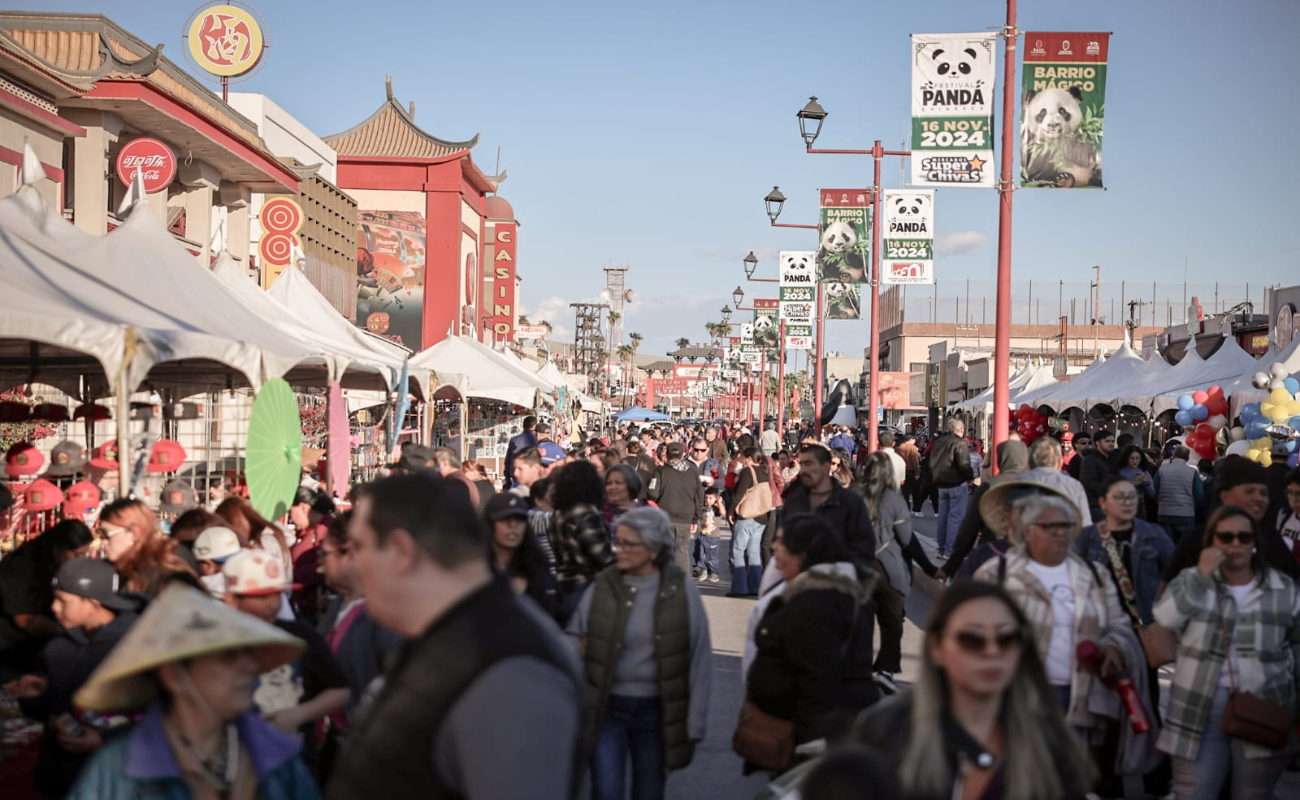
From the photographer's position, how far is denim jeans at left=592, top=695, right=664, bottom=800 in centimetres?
536

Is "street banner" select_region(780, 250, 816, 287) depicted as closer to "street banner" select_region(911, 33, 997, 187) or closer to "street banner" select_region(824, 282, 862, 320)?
"street banner" select_region(824, 282, 862, 320)

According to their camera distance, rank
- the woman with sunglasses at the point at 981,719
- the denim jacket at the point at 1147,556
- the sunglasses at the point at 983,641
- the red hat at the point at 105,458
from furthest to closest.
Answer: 1. the red hat at the point at 105,458
2. the denim jacket at the point at 1147,556
3. the sunglasses at the point at 983,641
4. the woman with sunglasses at the point at 981,719

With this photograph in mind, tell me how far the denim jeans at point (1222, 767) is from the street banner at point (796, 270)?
80.5 feet

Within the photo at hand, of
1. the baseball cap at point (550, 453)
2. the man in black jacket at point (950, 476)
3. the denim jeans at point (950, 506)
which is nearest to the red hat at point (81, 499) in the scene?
the baseball cap at point (550, 453)

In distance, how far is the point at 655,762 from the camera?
212 inches

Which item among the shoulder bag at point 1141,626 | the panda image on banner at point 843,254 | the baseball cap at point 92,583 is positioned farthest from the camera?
the panda image on banner at point 843,254

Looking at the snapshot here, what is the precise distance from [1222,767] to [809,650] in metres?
1.97

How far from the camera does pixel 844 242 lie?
2317cm

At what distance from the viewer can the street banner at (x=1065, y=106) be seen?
11977 mm

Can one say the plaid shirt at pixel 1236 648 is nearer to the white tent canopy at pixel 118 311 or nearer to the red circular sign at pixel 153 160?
the white tent canopy at pixel 118 311

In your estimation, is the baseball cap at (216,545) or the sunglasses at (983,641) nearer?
the sunglasses at (983,641)

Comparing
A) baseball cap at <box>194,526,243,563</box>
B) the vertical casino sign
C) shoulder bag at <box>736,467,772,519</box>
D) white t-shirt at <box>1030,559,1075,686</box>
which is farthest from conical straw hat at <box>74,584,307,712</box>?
the vertical casino sign

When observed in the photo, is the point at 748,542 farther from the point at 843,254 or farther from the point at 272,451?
the point at 843,254

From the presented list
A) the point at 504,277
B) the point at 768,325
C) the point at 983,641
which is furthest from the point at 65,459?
the point at 504,277
